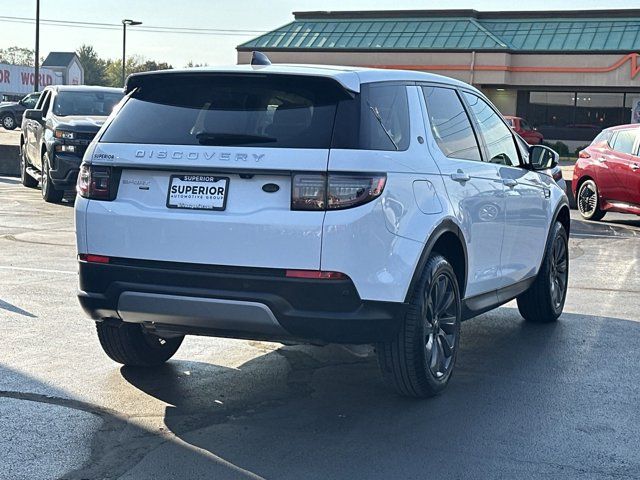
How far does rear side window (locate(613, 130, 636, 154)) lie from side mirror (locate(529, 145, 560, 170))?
9.22 m

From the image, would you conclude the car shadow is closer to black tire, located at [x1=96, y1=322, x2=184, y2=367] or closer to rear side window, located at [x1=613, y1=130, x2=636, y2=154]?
black tire, located at [x1=96, y1=322, x2=184, y2=367]

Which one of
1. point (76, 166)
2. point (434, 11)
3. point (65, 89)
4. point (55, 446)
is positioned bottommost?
point (55, 446)

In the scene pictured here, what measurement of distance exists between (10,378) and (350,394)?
1.93 m

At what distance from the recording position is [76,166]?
16.5m

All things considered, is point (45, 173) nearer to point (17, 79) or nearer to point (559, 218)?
point (559, 218)

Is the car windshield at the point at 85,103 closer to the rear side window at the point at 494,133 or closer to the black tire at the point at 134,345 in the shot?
the rear side window at the point at 494,133

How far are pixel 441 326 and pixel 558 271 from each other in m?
2.69

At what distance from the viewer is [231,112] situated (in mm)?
5434

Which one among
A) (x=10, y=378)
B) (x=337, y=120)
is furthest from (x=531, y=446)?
(x=10, y=378)

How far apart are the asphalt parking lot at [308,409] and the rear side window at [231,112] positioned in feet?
4.62

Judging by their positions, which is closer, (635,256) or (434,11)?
(635,256)

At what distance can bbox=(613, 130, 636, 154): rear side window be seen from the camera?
54.4 feet

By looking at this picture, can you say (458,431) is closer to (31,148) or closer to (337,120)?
(337,120)

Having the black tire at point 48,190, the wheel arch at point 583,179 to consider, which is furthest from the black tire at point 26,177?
the wheel arch at point 583,179
